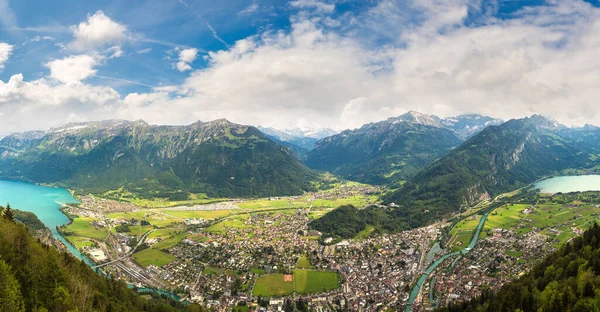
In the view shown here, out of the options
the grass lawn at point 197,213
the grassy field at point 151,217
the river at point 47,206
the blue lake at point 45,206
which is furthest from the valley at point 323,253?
the grass lawn at point 197,213

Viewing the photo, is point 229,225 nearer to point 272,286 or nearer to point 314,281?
point 272,286

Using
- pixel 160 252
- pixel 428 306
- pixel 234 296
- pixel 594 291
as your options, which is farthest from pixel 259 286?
pixel 594 291

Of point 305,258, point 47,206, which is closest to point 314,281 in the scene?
point 305,258

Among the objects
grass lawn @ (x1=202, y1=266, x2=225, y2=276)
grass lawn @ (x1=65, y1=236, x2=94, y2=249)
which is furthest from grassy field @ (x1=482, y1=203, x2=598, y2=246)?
grass lawn @ (x1=65, y1=236, x2=94, y2=249)

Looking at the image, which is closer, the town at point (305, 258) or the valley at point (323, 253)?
the town at point (305, 258)

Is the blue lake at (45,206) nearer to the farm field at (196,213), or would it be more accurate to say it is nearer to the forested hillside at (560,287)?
the farm field at (196,213)
